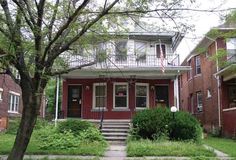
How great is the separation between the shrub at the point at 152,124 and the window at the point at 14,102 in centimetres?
1538

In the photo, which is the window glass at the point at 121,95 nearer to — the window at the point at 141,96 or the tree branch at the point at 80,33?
the window at the point at 141,96

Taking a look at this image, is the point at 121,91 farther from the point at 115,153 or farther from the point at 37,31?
the point at 37,31

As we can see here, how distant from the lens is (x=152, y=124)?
1691 centimetres

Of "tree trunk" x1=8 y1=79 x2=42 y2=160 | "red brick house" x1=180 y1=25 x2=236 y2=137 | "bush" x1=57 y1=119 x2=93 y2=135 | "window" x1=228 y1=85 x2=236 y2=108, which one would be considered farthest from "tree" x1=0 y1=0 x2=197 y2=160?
"window" x1=228 y1=85 x2=236 y2=108

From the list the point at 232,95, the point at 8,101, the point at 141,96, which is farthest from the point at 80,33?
the point at 8,101

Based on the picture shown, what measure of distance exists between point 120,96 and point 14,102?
11.8 metres

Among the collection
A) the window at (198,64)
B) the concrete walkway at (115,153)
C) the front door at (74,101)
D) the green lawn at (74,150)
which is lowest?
the concrete walkway at (115,153)

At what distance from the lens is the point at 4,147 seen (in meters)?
14.4

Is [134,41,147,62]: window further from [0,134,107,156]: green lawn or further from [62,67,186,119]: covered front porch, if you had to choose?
[0,134,107,156]: green lawn

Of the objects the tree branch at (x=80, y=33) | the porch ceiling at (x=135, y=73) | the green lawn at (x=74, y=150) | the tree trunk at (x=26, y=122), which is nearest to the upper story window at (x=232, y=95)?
the porch ceiling at (x=135, y=73)

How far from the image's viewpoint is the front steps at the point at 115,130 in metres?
18.0

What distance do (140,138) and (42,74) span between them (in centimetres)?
870

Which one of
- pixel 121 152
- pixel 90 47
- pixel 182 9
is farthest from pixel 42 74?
pixel 121 152

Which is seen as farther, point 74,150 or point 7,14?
point 74,150
